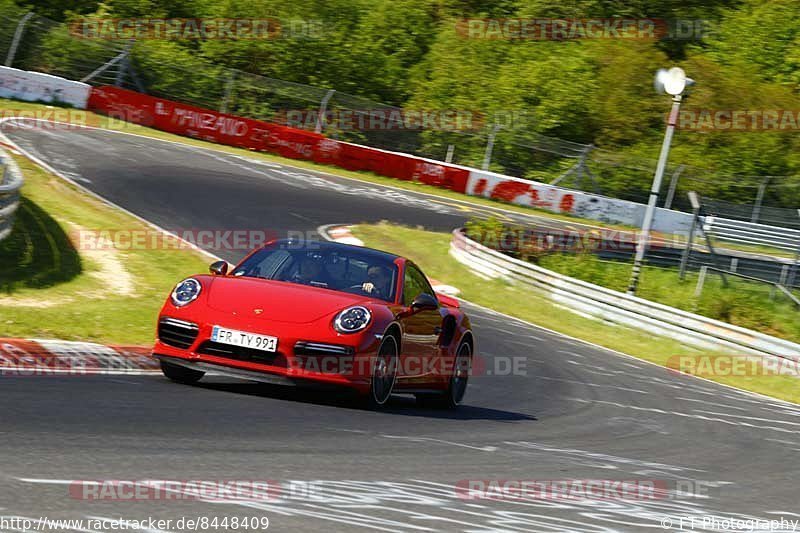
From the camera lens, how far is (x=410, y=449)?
707cm

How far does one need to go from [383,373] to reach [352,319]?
56 centimetres

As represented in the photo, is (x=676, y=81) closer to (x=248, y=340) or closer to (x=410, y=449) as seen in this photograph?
(x=248, y=340)

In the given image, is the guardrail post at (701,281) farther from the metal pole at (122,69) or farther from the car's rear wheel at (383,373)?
the metal pole at (122,69)

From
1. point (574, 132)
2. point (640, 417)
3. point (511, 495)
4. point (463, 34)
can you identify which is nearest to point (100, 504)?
point (511, 495)

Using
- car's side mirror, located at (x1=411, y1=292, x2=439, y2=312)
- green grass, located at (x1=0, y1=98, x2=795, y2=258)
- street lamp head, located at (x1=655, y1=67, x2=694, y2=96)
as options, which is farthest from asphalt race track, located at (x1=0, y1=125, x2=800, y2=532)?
green grass, located at (x1=0, y1=98, x2=795, y2=258)

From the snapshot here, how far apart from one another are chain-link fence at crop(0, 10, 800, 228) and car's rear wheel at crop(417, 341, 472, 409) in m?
23.3

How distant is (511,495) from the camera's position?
19.6 ft

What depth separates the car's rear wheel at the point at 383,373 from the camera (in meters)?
8.50

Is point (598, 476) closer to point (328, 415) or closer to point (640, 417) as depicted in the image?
point (328, 415)

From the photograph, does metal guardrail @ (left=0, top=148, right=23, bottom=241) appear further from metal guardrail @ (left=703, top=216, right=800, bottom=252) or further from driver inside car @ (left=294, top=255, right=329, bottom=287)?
metal guardrail @ (left=703, top=216, right=800, bottom=252)

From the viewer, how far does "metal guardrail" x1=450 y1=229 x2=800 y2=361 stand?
704 inches

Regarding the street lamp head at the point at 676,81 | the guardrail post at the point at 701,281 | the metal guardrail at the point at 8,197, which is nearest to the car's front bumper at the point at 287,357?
the metal guardrail at the point at 8,197

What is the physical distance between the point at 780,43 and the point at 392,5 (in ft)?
51.9

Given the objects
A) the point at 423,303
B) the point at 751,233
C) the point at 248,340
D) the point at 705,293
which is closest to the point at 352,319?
the point at 248,340
